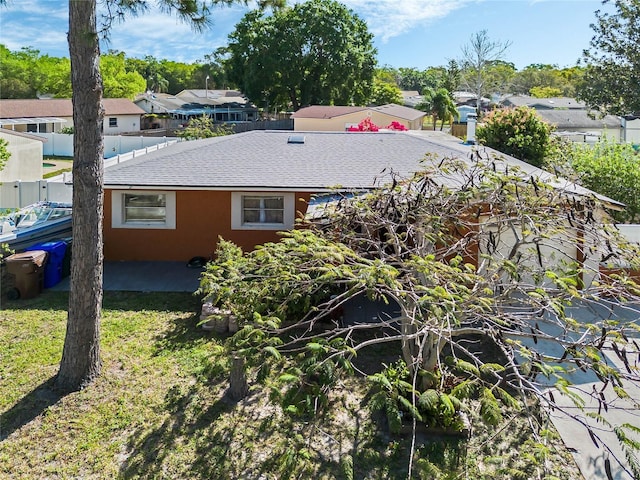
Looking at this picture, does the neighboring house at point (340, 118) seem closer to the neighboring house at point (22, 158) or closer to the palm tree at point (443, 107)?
the palm tree at point (443, 107)

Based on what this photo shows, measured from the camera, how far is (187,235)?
15.1 metres

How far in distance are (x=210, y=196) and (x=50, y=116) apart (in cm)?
4404

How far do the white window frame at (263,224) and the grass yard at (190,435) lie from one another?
20.2ft

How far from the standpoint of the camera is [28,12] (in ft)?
27.8

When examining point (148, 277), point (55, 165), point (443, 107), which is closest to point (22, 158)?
point (55, 165)

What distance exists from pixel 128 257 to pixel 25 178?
58.9 ft

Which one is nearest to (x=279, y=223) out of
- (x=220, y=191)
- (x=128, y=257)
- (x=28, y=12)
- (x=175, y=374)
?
(x=220, y=191)

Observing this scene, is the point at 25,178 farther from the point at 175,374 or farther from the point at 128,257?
the point at 175,374

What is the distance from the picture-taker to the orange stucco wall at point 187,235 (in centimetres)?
1483

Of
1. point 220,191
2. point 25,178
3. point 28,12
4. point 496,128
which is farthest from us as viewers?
point 25,178

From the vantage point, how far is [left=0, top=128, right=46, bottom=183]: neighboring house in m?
27.3

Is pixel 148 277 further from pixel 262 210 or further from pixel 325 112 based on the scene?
pixel 325 112

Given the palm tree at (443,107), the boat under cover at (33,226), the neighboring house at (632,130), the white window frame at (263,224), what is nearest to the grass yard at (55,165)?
the boat under cover at (33,226)

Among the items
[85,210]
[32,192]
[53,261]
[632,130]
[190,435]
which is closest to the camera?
[190,435]
